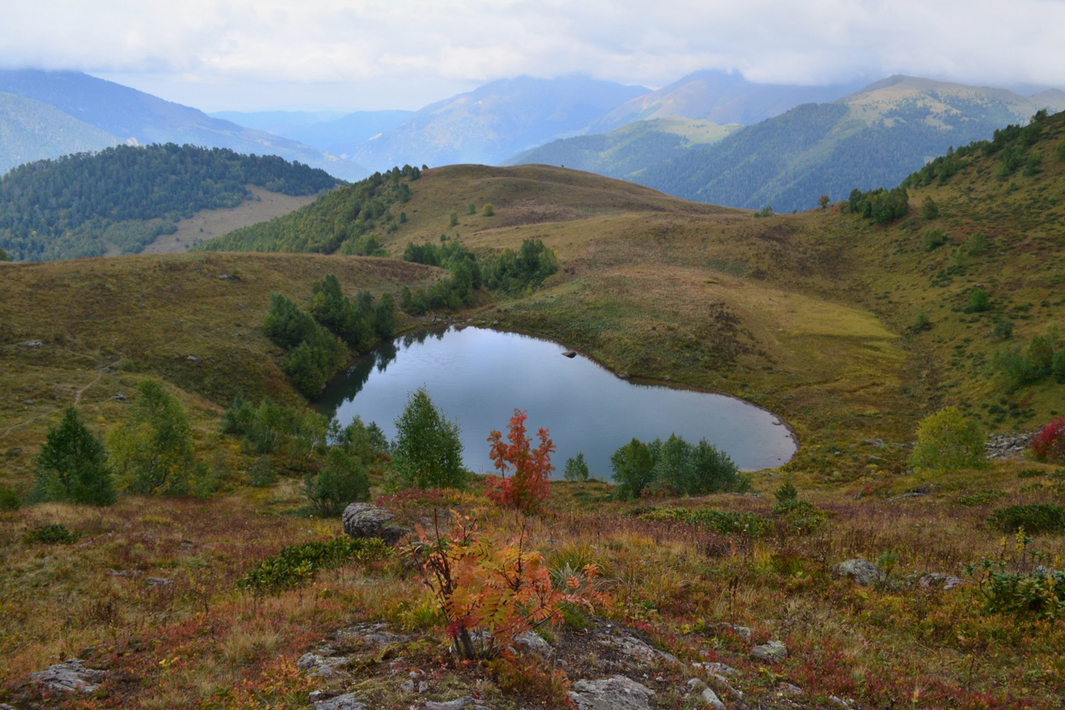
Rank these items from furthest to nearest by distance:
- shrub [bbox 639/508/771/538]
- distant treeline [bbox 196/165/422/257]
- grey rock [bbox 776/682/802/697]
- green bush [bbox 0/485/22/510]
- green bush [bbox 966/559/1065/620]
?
distant treeline [bbox 196/165/422/257] < green bush [bbox 0/485/22/510] < shrub [bbox 639/508/771/538] < green bush [bbox 966/559/1065/620] < grey rock [bbox 776/682/802/697]

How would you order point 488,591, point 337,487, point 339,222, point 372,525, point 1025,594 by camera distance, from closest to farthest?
point 488,591 < point 1025,594 < point 372,525 < point 337,487 < point 339,222

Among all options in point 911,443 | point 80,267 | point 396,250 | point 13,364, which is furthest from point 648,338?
point 396,250

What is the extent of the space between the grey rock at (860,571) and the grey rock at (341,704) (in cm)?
966

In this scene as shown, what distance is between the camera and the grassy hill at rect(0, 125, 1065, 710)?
717 centimetres

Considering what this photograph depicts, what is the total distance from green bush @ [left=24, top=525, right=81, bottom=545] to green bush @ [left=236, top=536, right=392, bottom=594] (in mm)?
6029

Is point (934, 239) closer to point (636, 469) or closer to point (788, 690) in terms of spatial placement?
point (636, 469)

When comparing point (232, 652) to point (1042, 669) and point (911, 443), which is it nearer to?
point (1042, 669)

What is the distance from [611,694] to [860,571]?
24.4ft

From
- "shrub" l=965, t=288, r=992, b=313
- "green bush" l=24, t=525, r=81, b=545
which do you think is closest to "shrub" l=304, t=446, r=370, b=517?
"green bush" l=24, t=525, r=81, b=545

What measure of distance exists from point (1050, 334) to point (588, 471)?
42.4 m

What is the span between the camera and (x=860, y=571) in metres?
11.0

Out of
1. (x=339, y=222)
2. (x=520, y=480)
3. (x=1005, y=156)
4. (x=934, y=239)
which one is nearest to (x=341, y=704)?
(x=520, y=480)

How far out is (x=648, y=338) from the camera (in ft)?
241

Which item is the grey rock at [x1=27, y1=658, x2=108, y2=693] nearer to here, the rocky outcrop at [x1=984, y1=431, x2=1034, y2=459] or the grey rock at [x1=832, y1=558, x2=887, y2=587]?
the grey rock at [x1=832, y1=558, x2=887, y2=587]
